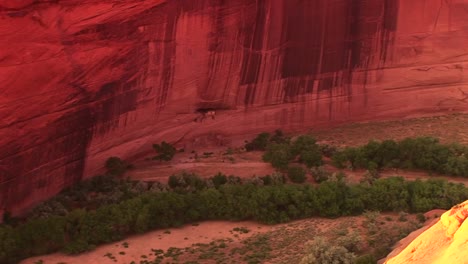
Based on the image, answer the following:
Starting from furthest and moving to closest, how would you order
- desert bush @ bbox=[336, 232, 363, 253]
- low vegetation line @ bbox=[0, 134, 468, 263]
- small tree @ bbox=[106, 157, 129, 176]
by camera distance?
small tree @ bbox=[106, 157, 129, 176], low vegetation line @ bbox=[0, 134, 468, 263], desert bush @ bbox=[336, 232, 363, 253]

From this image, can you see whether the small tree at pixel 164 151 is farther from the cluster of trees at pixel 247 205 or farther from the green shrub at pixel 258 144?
the green shrub at pixel 258 144

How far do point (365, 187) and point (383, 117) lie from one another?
6380mm

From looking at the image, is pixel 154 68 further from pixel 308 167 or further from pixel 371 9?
pixel 371 9

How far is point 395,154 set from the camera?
67.7 feet

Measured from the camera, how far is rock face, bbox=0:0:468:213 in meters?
17.0

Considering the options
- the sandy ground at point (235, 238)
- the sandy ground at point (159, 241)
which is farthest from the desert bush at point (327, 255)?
the sandy ground at point (159, 241)

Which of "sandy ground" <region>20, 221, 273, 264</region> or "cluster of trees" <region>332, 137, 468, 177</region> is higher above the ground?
"cluster of trees" <region>332, 137, 468, 177</region>

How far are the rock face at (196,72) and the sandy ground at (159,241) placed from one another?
9.26ft

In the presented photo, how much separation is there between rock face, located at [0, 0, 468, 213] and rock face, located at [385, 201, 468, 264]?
10.8 metres

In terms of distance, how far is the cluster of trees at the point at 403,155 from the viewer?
798 inches

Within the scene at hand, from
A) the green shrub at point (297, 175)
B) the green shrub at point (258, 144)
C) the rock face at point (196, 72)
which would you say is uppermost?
the rock face at point (196, 72)

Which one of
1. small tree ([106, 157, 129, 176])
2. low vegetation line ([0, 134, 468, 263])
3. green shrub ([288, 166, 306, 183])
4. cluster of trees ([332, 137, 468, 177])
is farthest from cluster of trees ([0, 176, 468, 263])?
small tree ([106, 157, 129, 176])

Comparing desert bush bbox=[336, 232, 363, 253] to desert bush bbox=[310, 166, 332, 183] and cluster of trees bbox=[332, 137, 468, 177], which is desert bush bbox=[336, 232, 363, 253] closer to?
desert bush bbox=[310, 166, 332, 183]

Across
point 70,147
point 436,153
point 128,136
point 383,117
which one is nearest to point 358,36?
point 383,117
